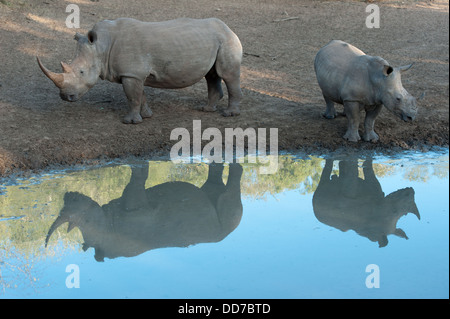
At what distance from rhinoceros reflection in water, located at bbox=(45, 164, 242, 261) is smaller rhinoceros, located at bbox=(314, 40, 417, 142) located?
1.78m

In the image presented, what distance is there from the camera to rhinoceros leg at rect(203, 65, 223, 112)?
30.3 ft

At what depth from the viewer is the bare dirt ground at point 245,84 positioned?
828 cm

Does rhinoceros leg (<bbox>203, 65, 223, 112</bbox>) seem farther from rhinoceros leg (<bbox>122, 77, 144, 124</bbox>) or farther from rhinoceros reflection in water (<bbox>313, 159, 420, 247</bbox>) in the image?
rhinoceros reflection in water (<bbox>313, 159, 420, 247</bbox>)

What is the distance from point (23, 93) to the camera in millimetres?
9555

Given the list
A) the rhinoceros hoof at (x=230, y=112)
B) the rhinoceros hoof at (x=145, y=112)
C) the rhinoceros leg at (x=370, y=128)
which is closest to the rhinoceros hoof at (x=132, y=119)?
the rhinoceros hoof at (x=145, y=112)

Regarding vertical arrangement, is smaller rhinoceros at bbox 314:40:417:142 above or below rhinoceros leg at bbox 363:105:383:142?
above

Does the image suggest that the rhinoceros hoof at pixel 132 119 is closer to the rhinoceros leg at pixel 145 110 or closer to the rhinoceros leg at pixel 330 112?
the rhinoceros leg at pixel 145 110

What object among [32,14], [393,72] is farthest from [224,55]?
[32,14]

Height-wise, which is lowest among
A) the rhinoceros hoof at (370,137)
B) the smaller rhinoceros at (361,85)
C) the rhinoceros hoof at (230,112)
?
the rhinoceros hoof at (370,137)

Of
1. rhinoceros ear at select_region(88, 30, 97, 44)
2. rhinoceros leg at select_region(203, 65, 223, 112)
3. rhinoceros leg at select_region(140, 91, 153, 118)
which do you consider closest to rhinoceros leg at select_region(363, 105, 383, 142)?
rhinoceros leg at select_region(203, 65, 223, 112)

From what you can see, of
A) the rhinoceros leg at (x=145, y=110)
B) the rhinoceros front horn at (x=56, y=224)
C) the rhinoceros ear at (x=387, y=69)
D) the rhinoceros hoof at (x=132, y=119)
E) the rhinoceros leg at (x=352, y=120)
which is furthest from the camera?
the rhinoceros leg at (x=145, y=110)

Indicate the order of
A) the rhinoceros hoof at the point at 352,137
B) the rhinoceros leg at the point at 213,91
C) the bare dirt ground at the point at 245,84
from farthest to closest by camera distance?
the rhinoceros leg at the point at 213,91 → the rhinoceros hoof at the point at 352,137 → the bare dirt ground at the point at 245,84

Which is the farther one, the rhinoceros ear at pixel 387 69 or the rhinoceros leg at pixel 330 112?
the rhinoceros leg at pixel 330 112

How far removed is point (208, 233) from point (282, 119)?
3252 mm
